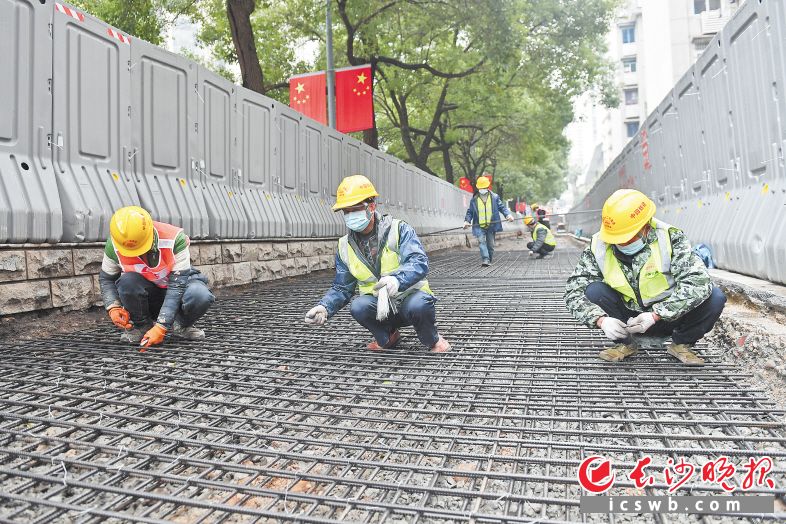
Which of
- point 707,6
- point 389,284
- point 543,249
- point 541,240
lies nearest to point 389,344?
point 389,284

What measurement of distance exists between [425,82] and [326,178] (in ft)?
48.8

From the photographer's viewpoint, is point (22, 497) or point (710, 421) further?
point (710, 421)

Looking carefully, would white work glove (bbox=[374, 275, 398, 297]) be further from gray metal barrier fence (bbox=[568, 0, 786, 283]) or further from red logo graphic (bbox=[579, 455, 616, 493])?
gray metal barrier fence (bbox=[568, 0, 786, 283])

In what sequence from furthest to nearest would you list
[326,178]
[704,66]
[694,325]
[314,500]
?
[326,178] < [704,66] < [694,325] < [314,500]

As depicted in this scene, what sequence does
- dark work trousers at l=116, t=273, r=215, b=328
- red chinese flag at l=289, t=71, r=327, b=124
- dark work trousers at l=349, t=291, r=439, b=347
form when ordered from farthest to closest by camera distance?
red chinese flag at l=289, t=71, r=327, b=124, dark work trousers at l=116, t=273, r=215, b=328, dark work trousers at l=349, t=291, r=439, b=347

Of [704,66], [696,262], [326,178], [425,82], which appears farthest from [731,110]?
[425,82]

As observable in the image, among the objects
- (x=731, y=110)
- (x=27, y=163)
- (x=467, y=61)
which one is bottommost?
(x=27, y=163)

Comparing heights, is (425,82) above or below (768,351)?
above

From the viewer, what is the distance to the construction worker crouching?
3.27 m

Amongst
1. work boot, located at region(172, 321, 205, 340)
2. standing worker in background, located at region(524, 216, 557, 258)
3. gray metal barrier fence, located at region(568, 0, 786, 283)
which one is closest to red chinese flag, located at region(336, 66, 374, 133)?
standing worker in background, located at region(524, 216, 557, 258)

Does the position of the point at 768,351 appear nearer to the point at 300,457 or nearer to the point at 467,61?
the point at 300,457

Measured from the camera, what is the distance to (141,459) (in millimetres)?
2217

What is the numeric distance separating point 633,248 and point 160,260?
10.7 feet

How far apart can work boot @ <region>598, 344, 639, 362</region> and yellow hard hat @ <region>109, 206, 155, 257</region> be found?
3.19 meters
